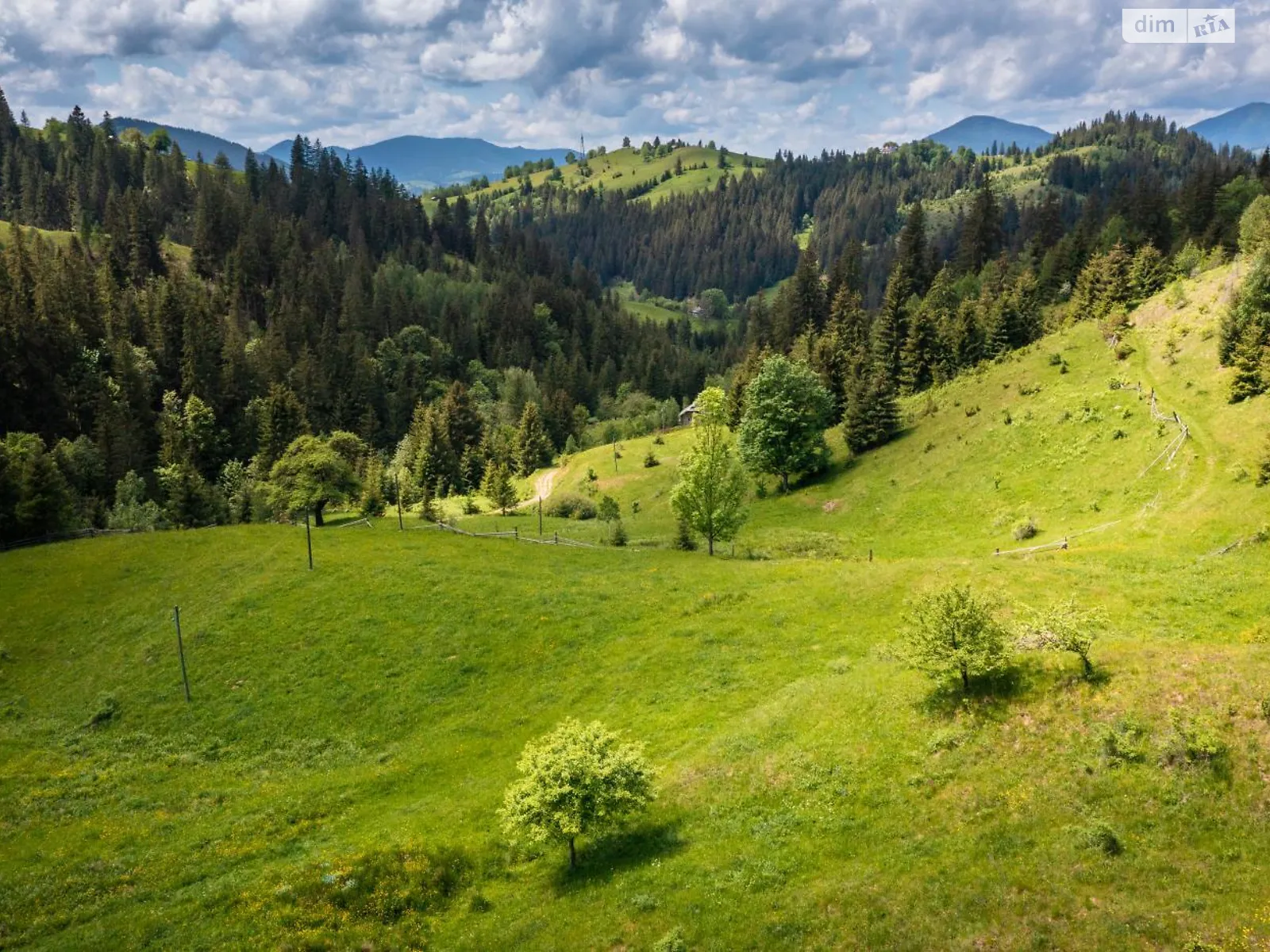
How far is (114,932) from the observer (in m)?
21.5

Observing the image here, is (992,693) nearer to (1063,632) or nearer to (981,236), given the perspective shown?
(1063,632)

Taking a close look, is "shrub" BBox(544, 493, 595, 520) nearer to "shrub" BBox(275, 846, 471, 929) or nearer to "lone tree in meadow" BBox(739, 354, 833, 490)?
"lone tree in meadow" BBox(739, 354, 833, 490)

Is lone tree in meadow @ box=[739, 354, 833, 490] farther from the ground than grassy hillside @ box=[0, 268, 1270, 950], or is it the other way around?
lone tree in meadow @ box=[739, 354, 833, 490]

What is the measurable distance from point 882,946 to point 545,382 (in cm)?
16545

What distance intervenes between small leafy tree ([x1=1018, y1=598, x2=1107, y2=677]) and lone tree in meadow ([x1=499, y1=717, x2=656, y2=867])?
13.7 meters

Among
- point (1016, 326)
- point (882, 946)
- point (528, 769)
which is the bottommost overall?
point (882, 946)

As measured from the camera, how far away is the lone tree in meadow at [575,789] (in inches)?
846

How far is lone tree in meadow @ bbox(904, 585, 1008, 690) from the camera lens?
2392cm

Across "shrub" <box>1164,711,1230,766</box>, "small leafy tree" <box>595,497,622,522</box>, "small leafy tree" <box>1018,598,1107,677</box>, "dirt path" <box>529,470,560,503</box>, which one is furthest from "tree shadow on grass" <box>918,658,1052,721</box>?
"dirt path" <box>529,470,560,503</box>

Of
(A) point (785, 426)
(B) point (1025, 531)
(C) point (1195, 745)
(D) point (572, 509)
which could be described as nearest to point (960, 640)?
(C) point (1195, 745)

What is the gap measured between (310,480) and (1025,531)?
225 feet

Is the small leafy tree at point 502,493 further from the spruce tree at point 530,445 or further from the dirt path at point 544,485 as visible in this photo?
the spruce tree at point 530,445

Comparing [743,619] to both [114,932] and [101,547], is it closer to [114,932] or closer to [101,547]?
[114,932]

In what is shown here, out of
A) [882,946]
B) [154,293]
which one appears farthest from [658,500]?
[154,293]
